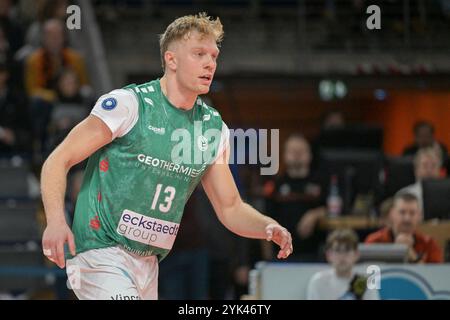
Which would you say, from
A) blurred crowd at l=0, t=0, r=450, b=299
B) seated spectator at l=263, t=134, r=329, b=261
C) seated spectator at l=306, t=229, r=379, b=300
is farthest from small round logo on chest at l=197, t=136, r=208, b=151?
seated spectator at l=263, t=134, r=329, b=261

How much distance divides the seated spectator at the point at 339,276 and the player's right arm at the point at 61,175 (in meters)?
3.11

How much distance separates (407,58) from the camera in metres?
10.5

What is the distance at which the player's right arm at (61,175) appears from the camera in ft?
16.5

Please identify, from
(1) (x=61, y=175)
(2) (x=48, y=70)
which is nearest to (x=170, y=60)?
(1) (x=61, y=175)

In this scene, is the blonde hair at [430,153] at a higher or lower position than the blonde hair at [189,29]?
higher

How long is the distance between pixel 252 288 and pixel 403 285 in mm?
1167

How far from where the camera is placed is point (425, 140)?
10.2m

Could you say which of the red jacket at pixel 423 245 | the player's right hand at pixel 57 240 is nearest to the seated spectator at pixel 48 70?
the red jacket at pixel 423 245

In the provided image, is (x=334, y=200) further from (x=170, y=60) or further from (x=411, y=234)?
(x=170, y=60)

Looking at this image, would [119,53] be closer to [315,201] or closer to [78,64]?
[78,64]

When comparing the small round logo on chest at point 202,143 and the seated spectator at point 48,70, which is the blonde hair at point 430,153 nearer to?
the seated spectator at point 48,70

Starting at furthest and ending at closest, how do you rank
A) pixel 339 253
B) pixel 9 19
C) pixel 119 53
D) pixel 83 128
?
pixel 9 19
pixel 119 53
pixel 339 253
pixel 83 128

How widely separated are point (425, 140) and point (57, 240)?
5.83m
